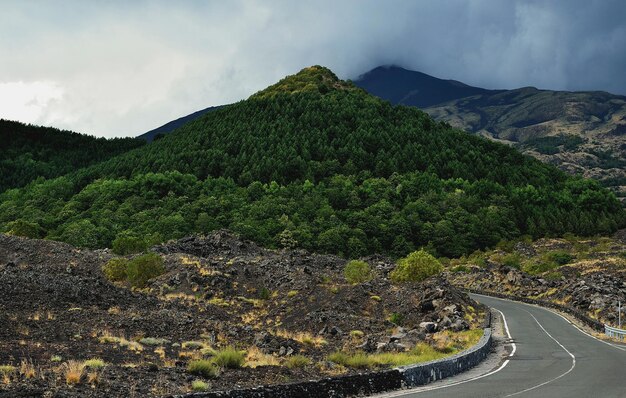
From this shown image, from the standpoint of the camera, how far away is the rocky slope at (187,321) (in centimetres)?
1769

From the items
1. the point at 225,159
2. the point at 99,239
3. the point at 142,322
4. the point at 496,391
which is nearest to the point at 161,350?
the point at 142,322

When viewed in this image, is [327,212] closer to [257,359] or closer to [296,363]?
[257,359]

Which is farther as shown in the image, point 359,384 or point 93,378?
point 359,384

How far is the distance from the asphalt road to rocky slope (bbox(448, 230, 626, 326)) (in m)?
12.8

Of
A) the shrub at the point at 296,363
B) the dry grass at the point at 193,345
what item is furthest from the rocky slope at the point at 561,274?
the dry grass at the point at 193,345

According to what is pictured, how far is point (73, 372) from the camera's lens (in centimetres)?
1566

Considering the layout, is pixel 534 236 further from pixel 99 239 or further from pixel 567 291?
pixel 99 239

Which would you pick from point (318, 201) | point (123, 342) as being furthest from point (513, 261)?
point (123, 342)

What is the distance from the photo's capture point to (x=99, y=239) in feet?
411

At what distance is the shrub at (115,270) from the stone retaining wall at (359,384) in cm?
4716

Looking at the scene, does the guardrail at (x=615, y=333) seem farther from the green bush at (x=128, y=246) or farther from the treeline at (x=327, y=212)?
the treeline at (x=327, y=212)

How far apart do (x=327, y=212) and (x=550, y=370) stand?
11687cm

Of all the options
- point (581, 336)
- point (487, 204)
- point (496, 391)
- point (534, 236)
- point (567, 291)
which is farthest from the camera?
point (487, 204)

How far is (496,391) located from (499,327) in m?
30.0
